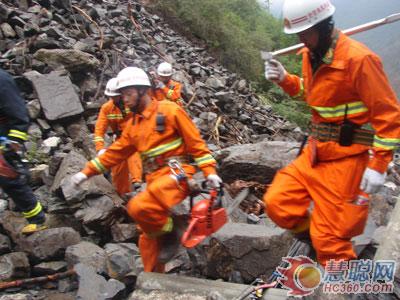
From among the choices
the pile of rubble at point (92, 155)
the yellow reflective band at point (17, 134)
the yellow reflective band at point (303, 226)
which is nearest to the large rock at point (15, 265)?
the pile of rubble at point (92, 155)

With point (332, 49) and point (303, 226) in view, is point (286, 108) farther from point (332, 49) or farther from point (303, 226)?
point (332, 49)

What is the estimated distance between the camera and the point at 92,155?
7.29 metres

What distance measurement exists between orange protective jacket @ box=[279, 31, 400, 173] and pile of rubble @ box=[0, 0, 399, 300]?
1.17m

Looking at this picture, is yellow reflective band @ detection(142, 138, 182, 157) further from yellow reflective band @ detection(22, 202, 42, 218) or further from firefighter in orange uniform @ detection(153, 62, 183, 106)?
firefighter in orange uniform @ detection(153, 62, 183, 106)

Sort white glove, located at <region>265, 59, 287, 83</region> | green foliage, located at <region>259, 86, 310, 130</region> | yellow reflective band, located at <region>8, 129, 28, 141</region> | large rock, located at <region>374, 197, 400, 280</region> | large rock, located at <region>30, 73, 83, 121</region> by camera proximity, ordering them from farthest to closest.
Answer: green foliage, located at <region>259, 86, 310, 130</region> < large rock, located at <region>30, 73, 83, 121</region> < yellow reflective band, located at <region>8, 129, 28, 141</region> < white glove, located at <region>265, 59, 287, 83</region> < large rock, located at <region>374, 197, 400, 280</region>

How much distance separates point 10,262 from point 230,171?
3.51 m

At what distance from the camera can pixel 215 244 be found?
4.40 meters

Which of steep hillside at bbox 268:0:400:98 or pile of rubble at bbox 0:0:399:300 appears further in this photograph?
steep hillside at bbox 268:0:400:98

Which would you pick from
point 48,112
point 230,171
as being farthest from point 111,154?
point 48,112

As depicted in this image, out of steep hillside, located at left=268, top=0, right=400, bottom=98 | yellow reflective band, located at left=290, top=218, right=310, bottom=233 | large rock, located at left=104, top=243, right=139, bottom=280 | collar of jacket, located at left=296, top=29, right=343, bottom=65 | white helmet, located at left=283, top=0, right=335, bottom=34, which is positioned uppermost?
white helmet, located at left=283, top=0, right=335, bottom=34

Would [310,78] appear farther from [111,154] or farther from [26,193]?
[26,193]

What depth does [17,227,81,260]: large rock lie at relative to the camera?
15.5ft

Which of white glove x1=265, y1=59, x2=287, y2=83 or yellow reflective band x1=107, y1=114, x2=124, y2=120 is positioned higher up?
white glove x1=265, y1=59, x2=287, y2=83

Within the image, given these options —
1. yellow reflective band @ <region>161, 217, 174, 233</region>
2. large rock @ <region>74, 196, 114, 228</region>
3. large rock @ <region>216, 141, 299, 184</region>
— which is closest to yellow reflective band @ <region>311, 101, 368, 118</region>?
yellow reflective band @ <region>161, 217, 174, 233</region>
